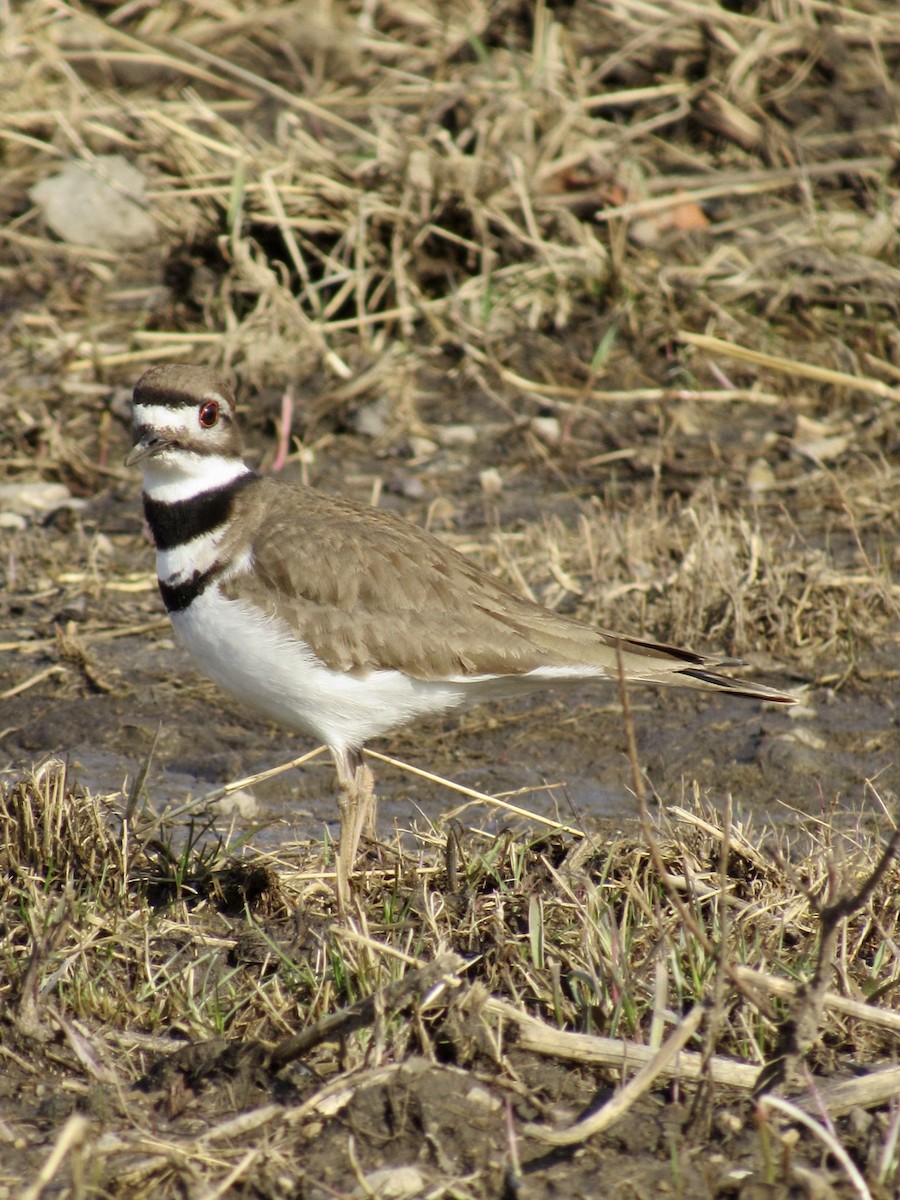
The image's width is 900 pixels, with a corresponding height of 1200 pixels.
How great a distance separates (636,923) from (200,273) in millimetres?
5230

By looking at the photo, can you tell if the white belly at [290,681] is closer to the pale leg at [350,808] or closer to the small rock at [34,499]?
the pale leg at [350,808]

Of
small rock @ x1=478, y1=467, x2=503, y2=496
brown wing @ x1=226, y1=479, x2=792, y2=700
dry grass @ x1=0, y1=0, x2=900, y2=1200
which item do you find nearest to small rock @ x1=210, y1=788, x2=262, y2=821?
dry grass @ x1=0, y1=0, x2=900, y2=1200

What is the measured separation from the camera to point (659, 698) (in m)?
5.79

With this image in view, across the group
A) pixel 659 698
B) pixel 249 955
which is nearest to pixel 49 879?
pixel 249 955

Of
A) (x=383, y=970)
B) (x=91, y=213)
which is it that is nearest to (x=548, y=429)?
(x=91, y=213)

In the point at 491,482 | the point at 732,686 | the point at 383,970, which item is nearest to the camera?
the point at 383,970

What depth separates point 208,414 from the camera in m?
4.75

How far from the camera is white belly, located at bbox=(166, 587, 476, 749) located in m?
4.41

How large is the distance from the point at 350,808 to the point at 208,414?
4.16 ft

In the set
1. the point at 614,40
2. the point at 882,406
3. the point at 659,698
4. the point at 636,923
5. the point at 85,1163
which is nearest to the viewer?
the point at 85,1163

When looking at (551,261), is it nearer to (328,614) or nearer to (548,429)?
(548,429)

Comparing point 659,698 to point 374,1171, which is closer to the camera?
point 374,1171

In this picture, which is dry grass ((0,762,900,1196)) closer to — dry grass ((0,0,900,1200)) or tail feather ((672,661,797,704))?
dry grass ((0,0,900,1200))

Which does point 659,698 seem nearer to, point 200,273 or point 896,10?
point 200,273
